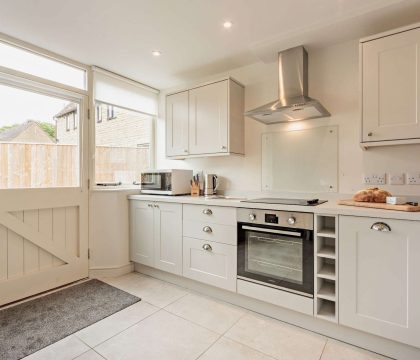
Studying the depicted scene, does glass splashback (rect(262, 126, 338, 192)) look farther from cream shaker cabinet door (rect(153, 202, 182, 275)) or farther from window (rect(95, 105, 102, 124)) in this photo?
window (rect(95, 105, 102, 124))

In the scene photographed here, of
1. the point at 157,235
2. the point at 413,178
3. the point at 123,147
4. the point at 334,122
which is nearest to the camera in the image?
the point at 413,178

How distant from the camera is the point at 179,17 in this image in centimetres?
202

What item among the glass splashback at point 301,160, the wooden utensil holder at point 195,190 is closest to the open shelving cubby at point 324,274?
the glass splashback at point 301,160

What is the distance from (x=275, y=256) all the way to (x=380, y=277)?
0.72m

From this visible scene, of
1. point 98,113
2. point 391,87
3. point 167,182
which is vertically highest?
point 98,113

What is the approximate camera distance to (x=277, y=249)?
2.04m

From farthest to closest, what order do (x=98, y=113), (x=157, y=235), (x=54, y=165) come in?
(x=98, y=113) < (x=157, y=235) < (x=54, y=165)

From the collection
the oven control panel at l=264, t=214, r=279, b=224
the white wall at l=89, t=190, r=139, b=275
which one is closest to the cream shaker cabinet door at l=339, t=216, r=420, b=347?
the oven control panel at l=264, t=214, r=279, b=224

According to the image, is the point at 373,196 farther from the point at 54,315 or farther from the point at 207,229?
the point at 54,315

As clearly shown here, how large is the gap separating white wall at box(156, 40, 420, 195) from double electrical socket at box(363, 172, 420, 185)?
0.12 feet

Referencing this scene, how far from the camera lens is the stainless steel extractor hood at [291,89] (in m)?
2.24

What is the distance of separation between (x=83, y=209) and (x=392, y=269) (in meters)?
2.90

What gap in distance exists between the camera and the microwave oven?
288 cm

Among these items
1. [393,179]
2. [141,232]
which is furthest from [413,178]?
[141,232]
